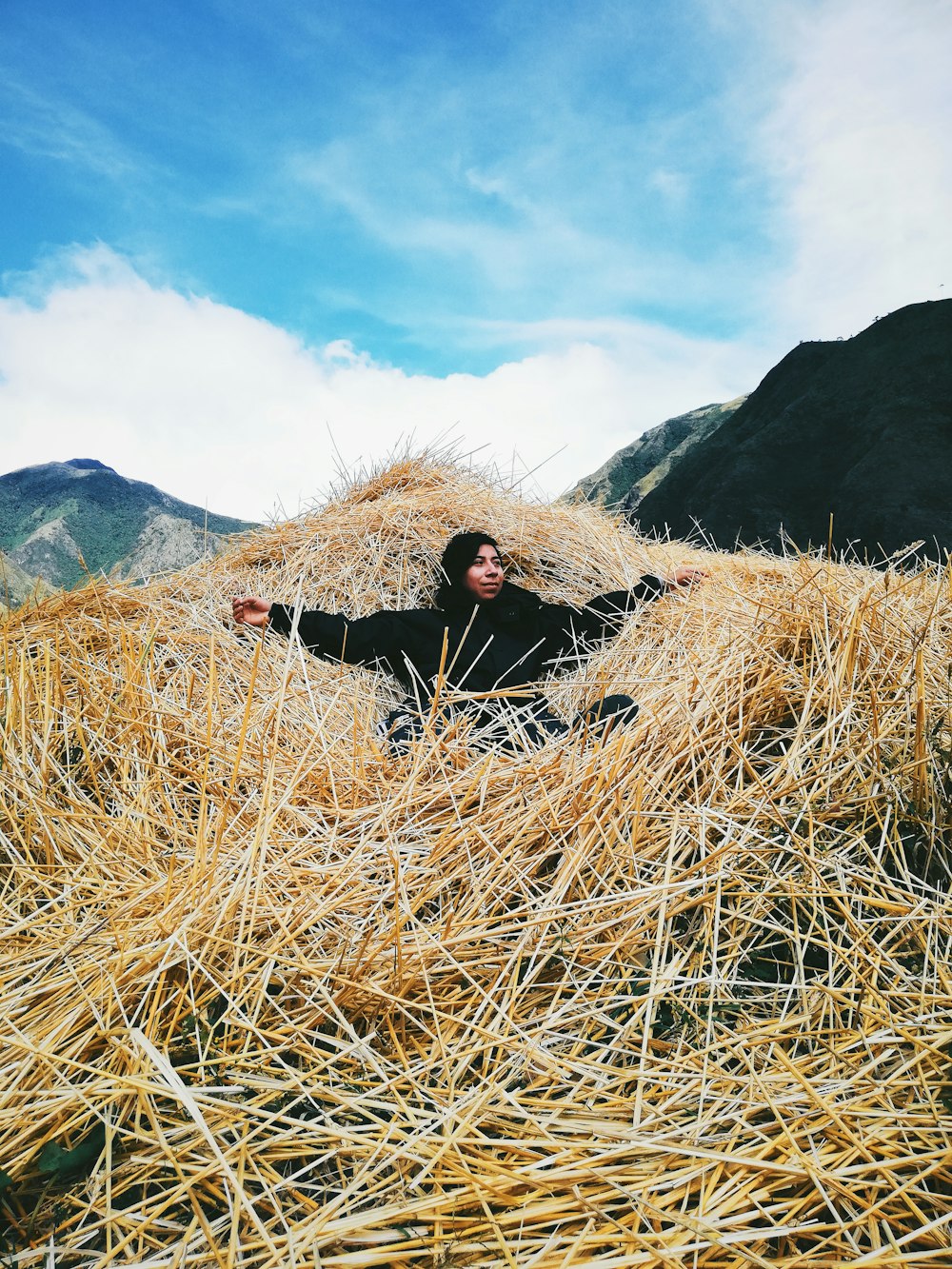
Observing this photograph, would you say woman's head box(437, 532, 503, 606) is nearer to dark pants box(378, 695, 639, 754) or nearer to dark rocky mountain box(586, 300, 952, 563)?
dark pants box(378, 695, 639, 754)

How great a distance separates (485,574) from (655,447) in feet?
53.2

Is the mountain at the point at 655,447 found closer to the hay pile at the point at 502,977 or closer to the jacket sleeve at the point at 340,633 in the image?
the jacket sleeve at the point at 340,633

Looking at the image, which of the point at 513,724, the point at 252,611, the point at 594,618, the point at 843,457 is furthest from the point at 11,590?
the point at 843,457

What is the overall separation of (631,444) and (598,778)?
18.5 m

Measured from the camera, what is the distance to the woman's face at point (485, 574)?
3053 mm

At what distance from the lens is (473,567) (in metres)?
3.09

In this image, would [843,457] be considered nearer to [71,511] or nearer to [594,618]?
[594,618]

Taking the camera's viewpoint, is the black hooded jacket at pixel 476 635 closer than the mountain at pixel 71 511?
Yes

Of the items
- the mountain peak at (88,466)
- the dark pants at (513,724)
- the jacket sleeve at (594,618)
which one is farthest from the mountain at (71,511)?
the dark pants at (513,724)

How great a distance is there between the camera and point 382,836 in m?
1.66

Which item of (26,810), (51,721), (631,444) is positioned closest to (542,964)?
(26,810)

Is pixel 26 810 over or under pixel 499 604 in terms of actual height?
under

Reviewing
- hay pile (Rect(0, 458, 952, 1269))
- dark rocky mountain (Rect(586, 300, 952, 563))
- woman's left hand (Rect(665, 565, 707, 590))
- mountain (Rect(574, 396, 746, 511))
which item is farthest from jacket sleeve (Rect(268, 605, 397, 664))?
mountain (Rect(574, 396, 746, 511))

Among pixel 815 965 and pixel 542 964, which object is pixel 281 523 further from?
pixel 815 965
